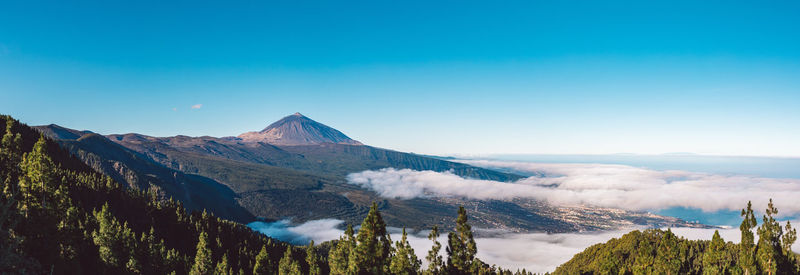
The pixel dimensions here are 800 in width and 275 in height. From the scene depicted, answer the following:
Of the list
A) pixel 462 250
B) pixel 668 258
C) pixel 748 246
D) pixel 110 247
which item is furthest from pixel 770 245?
pixel 110 247

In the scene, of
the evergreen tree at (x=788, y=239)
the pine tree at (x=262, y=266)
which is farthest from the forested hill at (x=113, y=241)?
the evergreen tree at (x=788, y=239)

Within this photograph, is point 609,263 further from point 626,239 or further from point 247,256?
point 626,239

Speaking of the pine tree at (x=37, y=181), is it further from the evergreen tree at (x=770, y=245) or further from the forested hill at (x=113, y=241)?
the evergreen tree at (x=770, y=245)

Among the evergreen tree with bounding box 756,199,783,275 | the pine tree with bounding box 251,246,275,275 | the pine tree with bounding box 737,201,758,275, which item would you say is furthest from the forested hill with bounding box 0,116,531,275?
the evergreen tree with bounding box 756,199,783,275

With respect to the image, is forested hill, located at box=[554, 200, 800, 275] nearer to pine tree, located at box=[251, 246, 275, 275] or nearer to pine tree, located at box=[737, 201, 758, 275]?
pine tree, located at box=[737, 201, 758, 275]

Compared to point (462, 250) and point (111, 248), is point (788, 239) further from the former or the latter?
point (111, 248)

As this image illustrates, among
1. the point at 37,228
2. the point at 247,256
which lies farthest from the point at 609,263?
the point at 247,256
